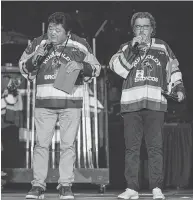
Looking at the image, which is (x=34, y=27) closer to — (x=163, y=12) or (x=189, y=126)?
(x=163, y=12)

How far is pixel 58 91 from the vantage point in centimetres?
404

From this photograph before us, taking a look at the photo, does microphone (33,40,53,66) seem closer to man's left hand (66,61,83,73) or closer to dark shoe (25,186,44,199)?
man's left hand (66,61,83,73)

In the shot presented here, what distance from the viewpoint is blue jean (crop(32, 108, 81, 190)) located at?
3980 millimetres

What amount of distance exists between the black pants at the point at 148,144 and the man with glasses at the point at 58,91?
424mm

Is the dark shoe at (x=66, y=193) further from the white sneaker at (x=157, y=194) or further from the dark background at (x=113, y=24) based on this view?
the dark background at (x=113, y=24)

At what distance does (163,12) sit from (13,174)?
2546 millimetres

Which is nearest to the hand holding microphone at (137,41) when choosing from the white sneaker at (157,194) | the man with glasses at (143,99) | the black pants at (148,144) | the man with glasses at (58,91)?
the man with glasses at (143,99)

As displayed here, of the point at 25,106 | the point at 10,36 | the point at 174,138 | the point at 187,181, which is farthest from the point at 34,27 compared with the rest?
the point at 187,181

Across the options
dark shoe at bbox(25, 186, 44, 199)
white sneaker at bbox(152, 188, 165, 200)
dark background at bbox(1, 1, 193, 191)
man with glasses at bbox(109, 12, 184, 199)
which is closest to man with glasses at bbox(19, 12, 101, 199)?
dark shoe at bbox(25, 186, 44, 199)

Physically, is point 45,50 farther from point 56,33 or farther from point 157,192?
point 157,192

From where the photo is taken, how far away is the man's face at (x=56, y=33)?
4117 millimetres

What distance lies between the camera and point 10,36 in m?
5.96

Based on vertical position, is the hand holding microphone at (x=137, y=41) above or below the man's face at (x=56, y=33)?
below

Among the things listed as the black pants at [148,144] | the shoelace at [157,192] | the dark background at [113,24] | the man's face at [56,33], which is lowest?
the shoelace at [157,192]
